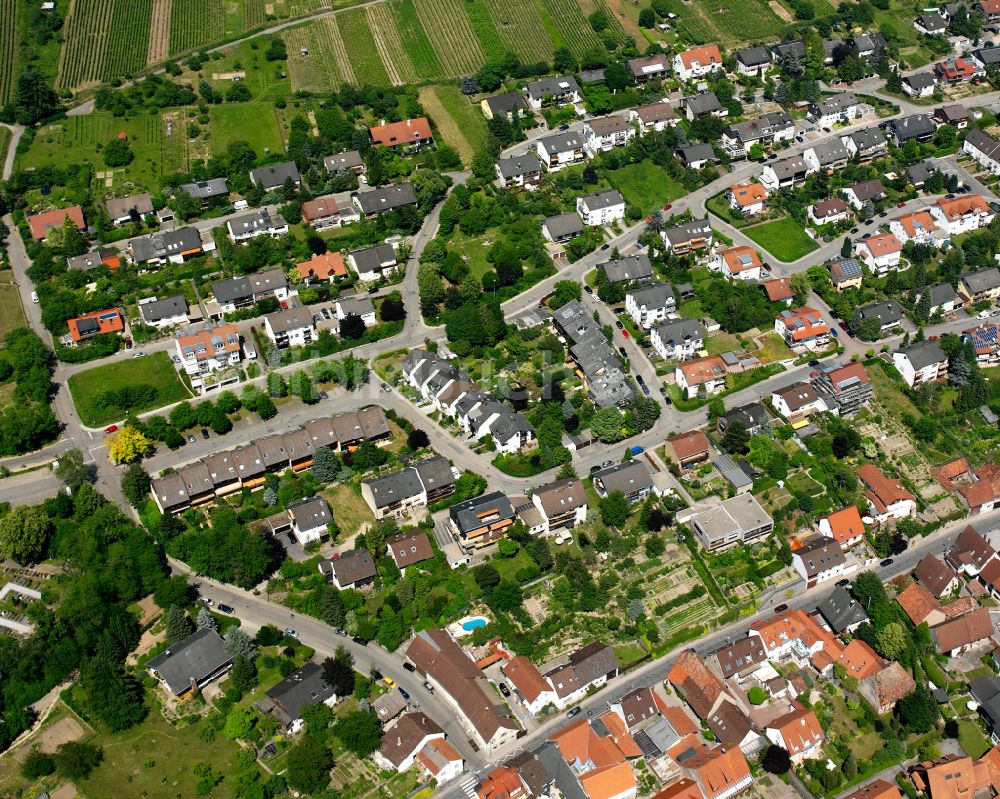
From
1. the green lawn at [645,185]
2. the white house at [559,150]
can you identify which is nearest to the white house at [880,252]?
the green lawn at [645,185]

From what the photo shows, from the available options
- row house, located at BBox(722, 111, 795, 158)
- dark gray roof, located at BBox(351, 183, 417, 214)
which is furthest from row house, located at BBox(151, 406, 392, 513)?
row house, located at BBox(722, 111, 795, 158)

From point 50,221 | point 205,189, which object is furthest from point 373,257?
point 50,221

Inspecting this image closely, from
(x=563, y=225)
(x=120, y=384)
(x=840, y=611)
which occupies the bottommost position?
(x=840, y=611)

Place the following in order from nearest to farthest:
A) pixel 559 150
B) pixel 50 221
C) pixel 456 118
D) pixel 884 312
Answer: pixel 884 312
pixel 50 221
pixel 559 150
pixel 456 118

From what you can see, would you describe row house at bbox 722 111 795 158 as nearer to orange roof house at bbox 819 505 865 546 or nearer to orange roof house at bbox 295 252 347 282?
orange roof house at bbox 295 252 347 282

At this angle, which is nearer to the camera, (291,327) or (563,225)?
(291,327)

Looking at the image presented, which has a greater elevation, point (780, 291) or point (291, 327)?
point (291, 327)

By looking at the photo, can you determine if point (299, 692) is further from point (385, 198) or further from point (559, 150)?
point (559, 150)

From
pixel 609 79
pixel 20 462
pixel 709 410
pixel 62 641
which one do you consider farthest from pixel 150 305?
pixel 609 79
